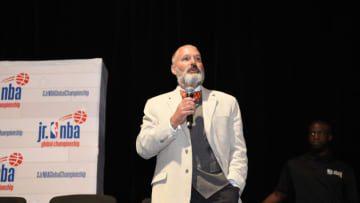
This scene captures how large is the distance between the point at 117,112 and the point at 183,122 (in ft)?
8.51

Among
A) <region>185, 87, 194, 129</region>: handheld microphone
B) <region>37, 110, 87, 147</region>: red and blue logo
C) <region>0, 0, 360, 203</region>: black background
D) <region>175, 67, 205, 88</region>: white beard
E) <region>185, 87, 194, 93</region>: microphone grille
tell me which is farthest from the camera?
<region>0, 0, 360, 203</region>: black background

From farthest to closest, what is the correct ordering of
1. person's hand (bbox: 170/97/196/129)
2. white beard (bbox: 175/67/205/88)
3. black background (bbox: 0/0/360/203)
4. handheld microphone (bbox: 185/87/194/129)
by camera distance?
black background (bbox: 0/0/360/203) → white beard (bbox: 175/67/205/88) → handheld microphone (bbox: 185/87/194/129) → person's hand (bbox: 170/97/196/129)

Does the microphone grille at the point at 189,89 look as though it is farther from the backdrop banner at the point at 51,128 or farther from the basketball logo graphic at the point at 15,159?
the basketball logo graphic at the point at 15,159

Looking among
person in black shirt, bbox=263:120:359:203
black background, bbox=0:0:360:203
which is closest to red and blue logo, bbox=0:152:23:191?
black background, bbox=0:0:360:203

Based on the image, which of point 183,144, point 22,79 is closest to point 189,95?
point 183,144

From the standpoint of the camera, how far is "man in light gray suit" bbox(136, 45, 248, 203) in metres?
2.41

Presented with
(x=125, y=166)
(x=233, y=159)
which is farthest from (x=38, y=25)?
(x=233, y=159)

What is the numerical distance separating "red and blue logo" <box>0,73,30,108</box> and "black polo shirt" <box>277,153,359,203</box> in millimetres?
3144

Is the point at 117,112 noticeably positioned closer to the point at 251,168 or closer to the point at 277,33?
the point at 251,168

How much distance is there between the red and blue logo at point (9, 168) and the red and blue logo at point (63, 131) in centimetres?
29

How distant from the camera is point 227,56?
16.6 feet

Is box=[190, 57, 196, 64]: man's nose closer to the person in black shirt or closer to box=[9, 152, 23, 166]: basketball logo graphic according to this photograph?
the person in black shirt

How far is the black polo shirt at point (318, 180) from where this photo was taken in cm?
432

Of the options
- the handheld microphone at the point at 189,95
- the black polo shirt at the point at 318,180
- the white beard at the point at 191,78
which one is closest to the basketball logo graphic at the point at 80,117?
the white beard at the point at 191,78
